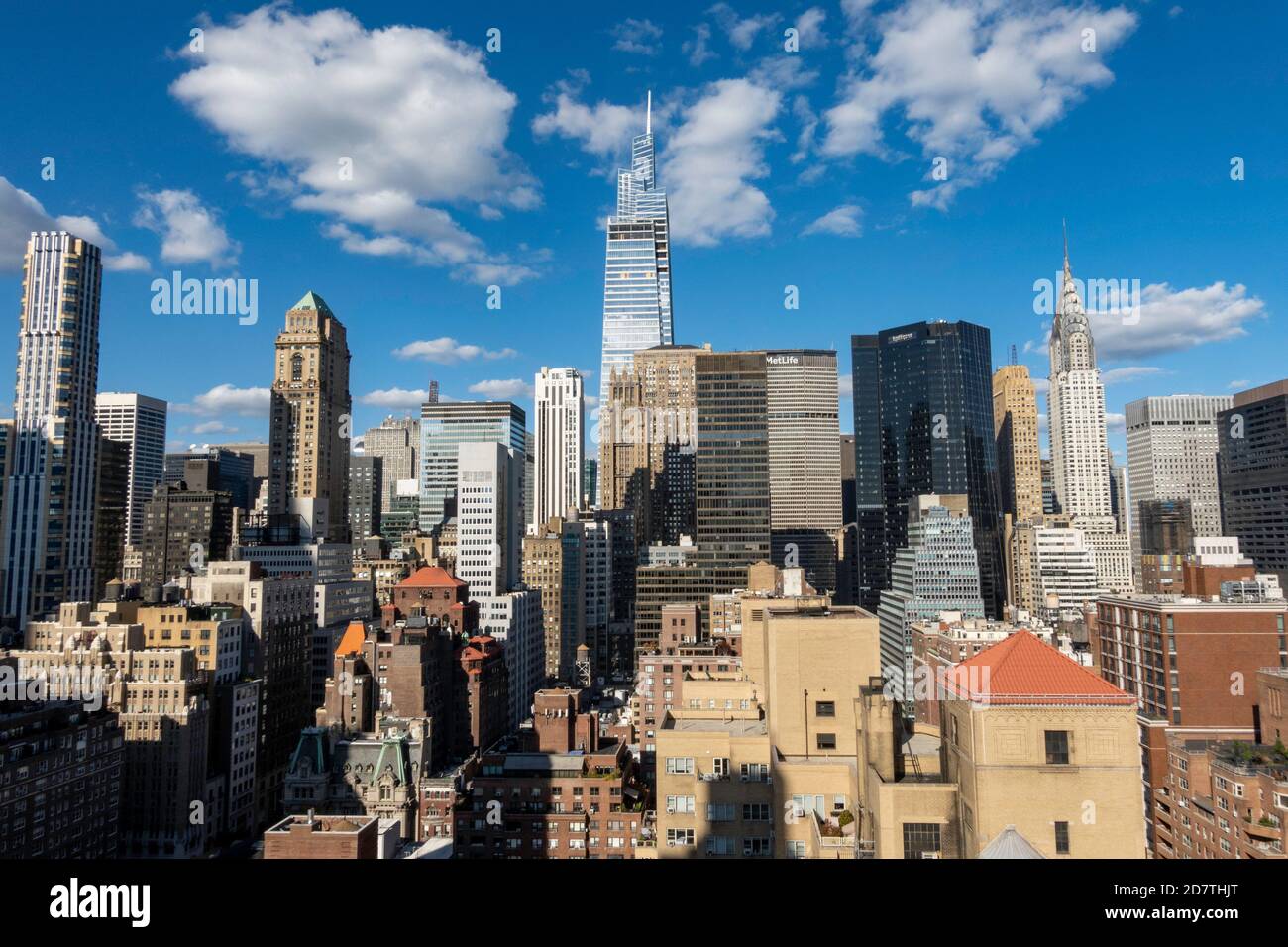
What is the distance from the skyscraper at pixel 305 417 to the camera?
321 feet

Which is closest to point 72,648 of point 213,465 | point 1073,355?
point 213,465

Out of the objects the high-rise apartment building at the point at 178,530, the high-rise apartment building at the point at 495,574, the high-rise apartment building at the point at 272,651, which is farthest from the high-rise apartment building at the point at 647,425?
the high-rise apartment building at the point at 272,651

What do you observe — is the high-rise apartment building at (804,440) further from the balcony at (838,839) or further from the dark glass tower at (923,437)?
the balcony at (838,839)

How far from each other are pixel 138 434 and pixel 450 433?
161ft

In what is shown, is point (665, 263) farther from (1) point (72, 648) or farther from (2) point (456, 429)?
(1) point (72, 648)

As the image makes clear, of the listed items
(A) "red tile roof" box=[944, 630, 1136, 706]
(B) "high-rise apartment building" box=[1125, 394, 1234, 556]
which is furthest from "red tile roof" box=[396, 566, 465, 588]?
(B) "high-rise apartment building" box=[1125, 394, 1234, 556]

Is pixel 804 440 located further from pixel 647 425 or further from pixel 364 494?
pixel 364 494

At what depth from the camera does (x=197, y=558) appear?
9031 centimetres

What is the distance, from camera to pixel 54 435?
7081 centimetres

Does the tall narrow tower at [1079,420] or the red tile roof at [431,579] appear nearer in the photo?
the red tile roof at [431,579]

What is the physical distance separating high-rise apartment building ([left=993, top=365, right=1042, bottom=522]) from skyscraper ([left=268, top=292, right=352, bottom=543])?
332ft

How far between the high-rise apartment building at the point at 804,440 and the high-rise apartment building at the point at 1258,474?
62678 millimetres


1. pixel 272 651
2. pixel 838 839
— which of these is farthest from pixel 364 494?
pixel 838 839
